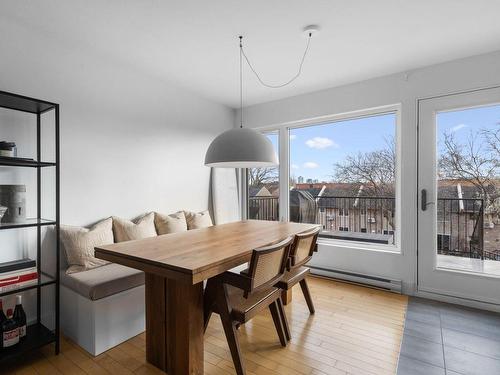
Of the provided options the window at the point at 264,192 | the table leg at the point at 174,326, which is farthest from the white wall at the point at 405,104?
the table leg at the point at 174,326

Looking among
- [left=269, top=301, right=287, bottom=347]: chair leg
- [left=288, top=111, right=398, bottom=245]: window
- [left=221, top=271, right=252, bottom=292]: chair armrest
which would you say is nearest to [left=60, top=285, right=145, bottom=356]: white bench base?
[left=221, top=271, right=252, bottom=292]: chair armrest

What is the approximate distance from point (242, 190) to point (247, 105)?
1.38m

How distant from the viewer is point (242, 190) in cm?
461

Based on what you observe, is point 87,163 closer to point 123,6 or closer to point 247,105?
point 123,6

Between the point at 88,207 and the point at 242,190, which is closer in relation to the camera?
the point at 88,207

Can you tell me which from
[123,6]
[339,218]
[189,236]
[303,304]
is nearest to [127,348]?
[189,236]

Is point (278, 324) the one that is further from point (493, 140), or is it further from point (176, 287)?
point (493, 140)

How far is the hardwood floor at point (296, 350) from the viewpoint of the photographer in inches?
71.4

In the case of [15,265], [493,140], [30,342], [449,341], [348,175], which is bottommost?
[449,341]

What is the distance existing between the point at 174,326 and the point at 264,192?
2.90m

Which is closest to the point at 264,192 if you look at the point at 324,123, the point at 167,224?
the point at 324,123

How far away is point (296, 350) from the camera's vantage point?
2.01m

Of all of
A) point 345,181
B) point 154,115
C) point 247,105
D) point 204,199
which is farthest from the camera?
point 247,105

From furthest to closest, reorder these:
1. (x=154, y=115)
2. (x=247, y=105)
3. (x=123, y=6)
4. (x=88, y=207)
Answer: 1. (x=247, y=105)
2. (x=154, y=115)
3. (x=88, y=207)
4. (x=123, y=6)
